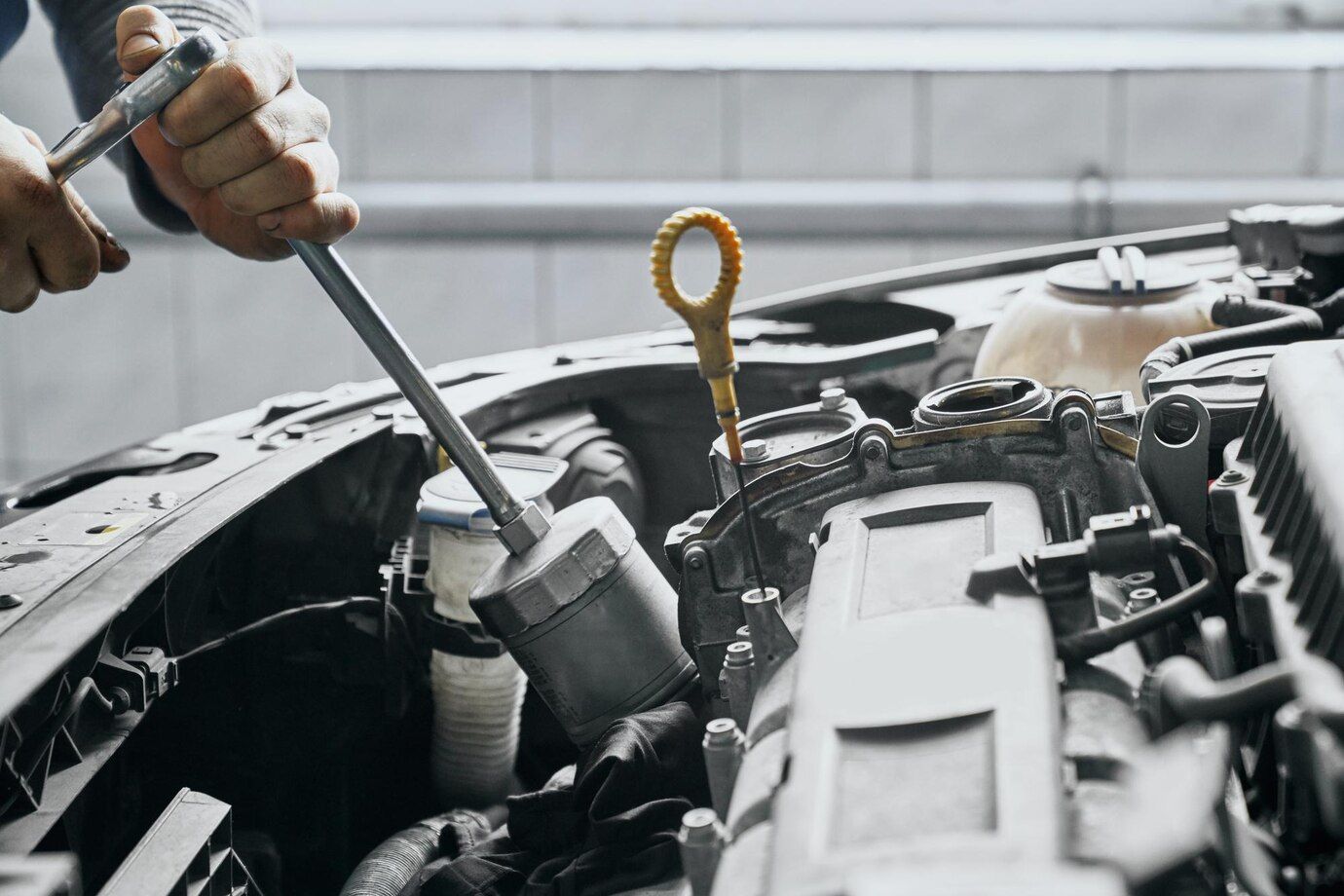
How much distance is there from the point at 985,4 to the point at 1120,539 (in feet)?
14.4

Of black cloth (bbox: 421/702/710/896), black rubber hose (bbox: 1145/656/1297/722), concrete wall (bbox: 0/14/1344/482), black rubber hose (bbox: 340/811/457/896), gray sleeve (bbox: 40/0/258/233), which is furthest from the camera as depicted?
concrete wall (bbox: 0/14/1344/482)

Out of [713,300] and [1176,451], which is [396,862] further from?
[1176,451]

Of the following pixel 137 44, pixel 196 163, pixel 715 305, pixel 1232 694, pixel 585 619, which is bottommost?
pixel 585 619

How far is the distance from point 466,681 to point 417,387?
352 millimetres

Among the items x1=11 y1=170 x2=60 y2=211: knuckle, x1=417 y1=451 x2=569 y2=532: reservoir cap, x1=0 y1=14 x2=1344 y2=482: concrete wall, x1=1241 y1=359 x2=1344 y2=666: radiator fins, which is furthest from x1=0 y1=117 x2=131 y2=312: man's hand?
x1=0 y1=14 x2=1344 y2=482: concrete wall

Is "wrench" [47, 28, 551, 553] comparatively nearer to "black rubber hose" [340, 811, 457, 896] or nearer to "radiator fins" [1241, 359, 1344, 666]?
"black rubber hose" [340, 811, 457, 896]

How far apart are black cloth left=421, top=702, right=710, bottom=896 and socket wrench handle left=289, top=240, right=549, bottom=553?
0.63 ft

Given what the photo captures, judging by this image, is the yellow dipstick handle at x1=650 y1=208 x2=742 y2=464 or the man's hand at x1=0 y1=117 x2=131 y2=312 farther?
the man's hand at x1=0 y1=117 x2=131 y2=312

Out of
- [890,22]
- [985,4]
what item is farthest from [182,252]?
[985,4]

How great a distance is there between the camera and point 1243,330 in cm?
138

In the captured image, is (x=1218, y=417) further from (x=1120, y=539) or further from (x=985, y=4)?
(x=985, y=4)

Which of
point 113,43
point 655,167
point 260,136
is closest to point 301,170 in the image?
point 260,136

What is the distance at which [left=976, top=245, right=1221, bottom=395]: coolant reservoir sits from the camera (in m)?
1.53

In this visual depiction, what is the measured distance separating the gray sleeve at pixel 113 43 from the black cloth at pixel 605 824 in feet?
3.09
